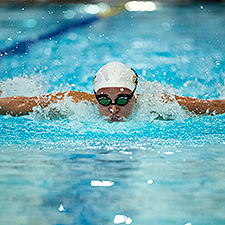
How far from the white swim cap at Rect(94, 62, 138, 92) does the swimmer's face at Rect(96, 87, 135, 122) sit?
0.04 m

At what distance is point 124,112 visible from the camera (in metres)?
2.01

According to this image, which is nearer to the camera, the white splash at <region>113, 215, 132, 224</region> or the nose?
the white splash at <region>113, 215, 132, 224</region>

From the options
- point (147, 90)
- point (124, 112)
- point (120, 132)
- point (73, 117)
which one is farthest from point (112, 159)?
point (147, 90)

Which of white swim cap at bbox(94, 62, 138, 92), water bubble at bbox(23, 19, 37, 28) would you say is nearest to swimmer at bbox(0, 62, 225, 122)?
white swim cap at bbox(94, 62, 138, 92)

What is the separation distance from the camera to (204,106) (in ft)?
7.03

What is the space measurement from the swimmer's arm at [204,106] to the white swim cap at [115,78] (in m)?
0.48

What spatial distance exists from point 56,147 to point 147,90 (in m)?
1.15

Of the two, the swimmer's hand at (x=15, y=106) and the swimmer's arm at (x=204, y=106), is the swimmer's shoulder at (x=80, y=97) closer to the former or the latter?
the swimmer's hand at (x=15, y=106)

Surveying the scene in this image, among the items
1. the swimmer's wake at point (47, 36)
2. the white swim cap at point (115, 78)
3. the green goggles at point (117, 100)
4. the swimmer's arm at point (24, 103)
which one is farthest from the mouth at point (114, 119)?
the swimmer's wake at point (47, 36)

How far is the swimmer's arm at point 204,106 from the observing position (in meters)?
2.14

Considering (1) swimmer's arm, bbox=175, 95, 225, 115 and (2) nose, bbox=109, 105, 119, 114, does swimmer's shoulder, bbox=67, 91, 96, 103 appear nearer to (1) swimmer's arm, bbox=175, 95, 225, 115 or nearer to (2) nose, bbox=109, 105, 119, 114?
A: (2) nose, bbox=109, 105, 119, 114

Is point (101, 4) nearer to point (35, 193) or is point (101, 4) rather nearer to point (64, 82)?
point (64, 82)

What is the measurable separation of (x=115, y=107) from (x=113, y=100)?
0.19 ft

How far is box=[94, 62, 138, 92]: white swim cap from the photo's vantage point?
6.54ft
